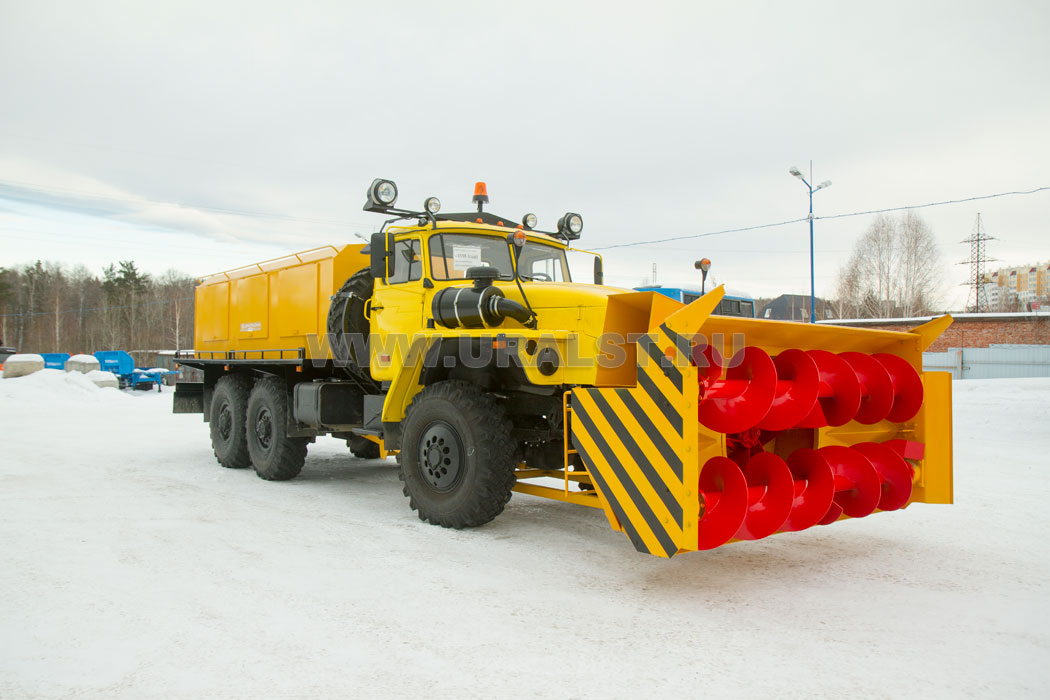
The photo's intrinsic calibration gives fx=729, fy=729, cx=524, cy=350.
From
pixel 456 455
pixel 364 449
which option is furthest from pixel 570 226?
pixel 364 449

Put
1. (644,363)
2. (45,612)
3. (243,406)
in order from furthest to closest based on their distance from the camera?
(243,406), (644,363), (45,612)

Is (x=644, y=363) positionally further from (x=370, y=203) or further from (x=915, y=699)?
(x=370, y=203)

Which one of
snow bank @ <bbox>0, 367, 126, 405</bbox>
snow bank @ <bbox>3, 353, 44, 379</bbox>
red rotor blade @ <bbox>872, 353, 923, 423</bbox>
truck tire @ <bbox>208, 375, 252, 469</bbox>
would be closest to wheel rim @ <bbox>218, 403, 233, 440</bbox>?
truck tire @ <bbox>208, 375, 252, 469</bbox>

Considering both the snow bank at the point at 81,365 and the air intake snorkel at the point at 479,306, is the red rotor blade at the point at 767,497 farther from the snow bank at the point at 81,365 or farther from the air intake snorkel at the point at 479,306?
the snow bank at the point at 81,365

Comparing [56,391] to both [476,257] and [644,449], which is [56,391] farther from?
[644,449]

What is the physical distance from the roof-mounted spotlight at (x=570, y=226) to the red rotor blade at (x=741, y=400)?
145 inches

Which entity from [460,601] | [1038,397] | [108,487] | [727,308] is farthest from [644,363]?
[1038,397]

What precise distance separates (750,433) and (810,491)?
555mm

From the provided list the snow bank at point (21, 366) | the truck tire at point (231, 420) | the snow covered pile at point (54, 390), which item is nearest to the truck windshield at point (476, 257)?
the truck tire at point (231, 420)

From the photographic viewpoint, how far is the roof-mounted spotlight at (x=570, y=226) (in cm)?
786

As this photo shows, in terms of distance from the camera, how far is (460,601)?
429cm

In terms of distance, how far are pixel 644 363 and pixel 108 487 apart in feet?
21.6

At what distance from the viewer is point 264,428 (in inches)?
366

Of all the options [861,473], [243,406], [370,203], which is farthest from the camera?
[243,406]
